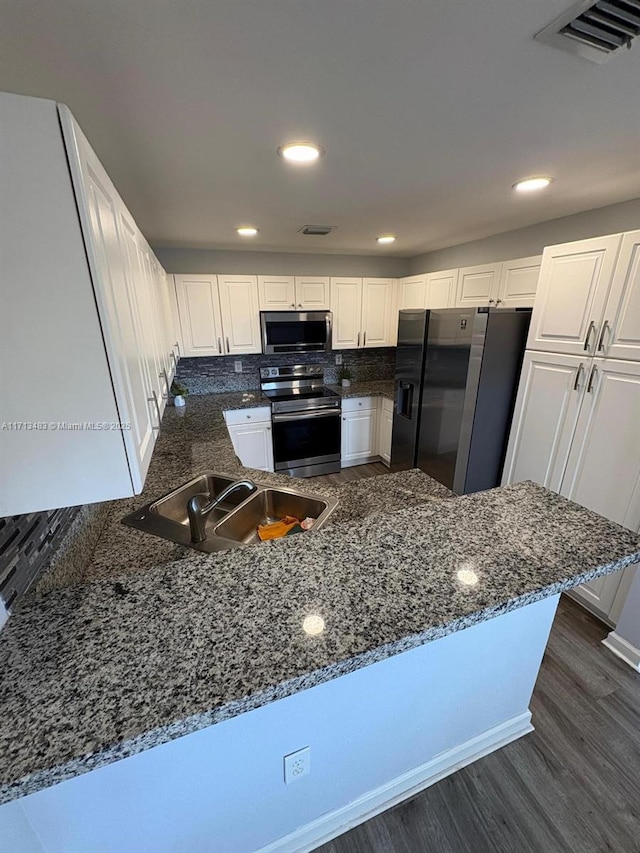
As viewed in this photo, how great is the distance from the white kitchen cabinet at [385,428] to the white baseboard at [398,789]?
2648 mm

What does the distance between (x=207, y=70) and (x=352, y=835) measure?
7.97 feet

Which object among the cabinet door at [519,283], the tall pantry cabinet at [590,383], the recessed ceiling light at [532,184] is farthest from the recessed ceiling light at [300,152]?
the cabinet door at [519,283]

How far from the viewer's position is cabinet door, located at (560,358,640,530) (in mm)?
1694

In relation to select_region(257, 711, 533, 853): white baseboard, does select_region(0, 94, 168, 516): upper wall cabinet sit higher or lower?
higher

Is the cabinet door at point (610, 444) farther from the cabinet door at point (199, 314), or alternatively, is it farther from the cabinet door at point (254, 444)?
the cabinet door at point (199, 314)

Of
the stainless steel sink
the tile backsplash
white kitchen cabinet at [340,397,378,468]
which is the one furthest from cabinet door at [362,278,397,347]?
the stainless steel sink

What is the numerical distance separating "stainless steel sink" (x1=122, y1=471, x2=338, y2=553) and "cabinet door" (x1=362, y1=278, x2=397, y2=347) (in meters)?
2.73

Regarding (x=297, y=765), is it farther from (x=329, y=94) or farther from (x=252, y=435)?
(x=252, y=435)

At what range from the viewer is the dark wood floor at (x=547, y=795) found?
114 centimetres

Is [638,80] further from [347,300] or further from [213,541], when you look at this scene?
[347,300]

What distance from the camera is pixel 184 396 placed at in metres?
3.40

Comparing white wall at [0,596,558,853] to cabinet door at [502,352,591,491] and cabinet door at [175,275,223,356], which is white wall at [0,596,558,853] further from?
cabinet door at [175,275,223,356]

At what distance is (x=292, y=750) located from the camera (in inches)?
36.3

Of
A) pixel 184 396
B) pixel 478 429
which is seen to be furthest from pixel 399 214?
pixel 184 396
